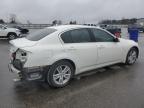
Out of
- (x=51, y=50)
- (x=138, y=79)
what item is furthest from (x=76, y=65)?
(x=138, y=79)

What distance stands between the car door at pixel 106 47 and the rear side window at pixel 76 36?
0.33 metres

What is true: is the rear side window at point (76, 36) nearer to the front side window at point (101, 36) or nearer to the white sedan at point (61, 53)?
the white sedan at point (61, 53)

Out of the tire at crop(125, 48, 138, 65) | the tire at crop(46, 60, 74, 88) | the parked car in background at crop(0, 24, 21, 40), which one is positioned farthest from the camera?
the parked car in background at crop(0, 24, 21, 40)

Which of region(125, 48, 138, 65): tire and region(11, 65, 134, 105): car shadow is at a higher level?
region(125, 48, 138, 65): tire

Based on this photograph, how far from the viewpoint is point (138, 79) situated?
5.10 m

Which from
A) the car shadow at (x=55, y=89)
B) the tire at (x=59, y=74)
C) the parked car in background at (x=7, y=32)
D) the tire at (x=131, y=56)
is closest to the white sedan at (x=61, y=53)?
the tire at (x=59, y=74)

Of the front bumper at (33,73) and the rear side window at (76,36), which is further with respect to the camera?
the rear side window at (76,36)

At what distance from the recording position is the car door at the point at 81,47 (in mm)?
4676

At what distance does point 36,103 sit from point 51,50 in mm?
1308

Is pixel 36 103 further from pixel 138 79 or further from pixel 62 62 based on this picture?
pixel 138 79

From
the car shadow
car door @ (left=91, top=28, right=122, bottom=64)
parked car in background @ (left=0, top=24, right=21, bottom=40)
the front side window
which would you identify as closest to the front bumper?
the car shadow

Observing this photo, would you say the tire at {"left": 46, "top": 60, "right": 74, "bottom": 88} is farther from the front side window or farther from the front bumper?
the front side window

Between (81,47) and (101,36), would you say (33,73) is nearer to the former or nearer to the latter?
(81,47)

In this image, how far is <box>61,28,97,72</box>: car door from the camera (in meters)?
4.68
